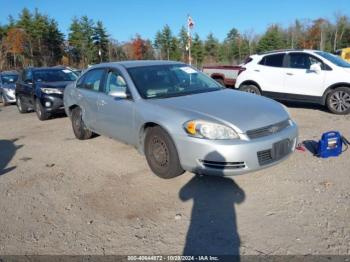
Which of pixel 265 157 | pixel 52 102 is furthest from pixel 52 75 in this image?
pixel 265 157

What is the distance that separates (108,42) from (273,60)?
198 feet

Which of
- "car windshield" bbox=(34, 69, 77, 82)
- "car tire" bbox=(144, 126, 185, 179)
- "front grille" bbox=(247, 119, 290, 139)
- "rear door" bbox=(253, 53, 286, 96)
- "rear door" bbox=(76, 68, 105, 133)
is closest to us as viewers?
"front grille" bbox=(247, 119, 290, 139)

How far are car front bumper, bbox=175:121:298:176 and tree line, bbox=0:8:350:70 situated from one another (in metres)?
55.6

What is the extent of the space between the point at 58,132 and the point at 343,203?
6748 millimetres

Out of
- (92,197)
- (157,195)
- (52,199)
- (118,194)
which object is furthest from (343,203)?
(52,199)

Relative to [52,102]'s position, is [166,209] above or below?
below

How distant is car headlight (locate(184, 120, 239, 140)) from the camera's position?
4.25m

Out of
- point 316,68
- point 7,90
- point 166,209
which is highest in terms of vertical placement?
point 316,68

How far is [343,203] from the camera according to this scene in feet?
13.0

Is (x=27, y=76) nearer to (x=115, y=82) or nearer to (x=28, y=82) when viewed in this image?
(x=28, y=82)

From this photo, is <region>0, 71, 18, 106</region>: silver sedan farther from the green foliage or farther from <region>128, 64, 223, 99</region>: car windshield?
the green foliage

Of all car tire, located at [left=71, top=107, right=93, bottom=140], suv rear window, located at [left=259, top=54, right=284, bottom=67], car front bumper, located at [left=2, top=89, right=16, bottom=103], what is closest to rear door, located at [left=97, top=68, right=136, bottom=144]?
car tire, located at [left=71, top=107, right=93, bottom=140]

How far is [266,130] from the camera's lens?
4406 mm

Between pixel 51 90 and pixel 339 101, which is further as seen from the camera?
pixel 51 90
